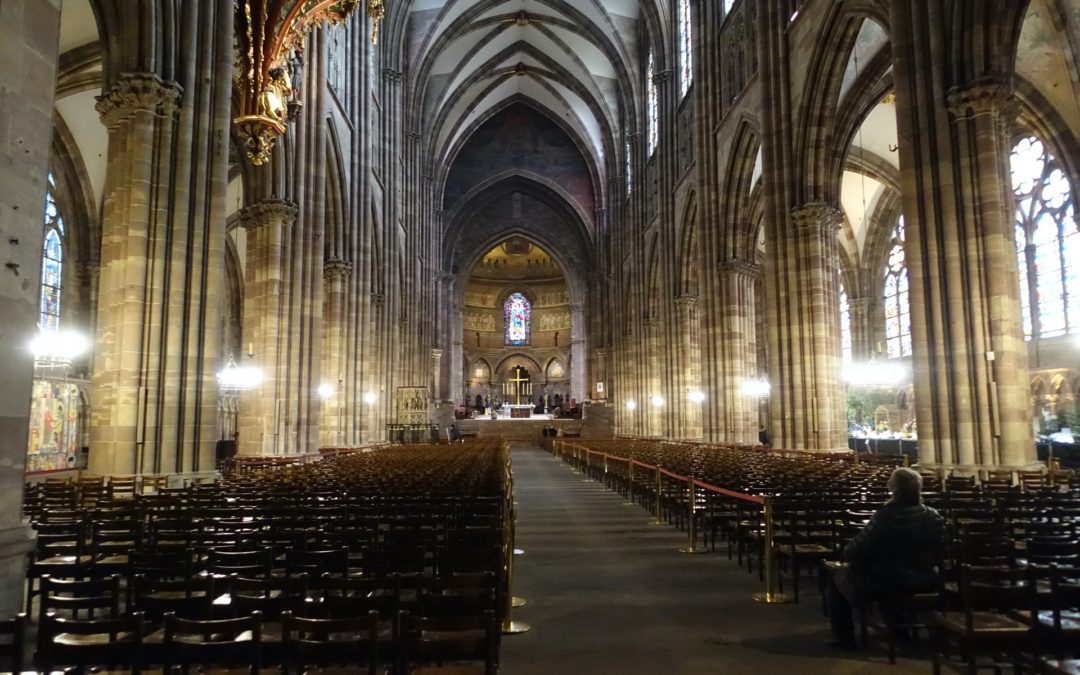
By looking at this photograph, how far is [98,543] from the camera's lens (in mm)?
6824

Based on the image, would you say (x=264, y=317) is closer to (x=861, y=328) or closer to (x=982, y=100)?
(x=982, y=100)

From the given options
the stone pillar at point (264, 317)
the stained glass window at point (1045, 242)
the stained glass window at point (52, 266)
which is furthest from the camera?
the stained glass window at point (52, 266)

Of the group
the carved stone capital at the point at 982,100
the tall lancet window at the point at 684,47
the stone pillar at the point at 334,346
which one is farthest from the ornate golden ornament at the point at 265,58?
the tall lancet window at the point at 684,47

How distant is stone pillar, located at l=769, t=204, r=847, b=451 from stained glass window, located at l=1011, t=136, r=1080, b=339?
30.5ft

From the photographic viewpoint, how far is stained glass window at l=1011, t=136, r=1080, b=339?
2639cm

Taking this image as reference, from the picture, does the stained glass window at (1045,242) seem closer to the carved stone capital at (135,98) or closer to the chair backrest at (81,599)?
the carved stone capital at (135,98)

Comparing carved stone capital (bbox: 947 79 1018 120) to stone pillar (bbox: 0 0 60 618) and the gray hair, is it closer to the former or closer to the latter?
the gray hair

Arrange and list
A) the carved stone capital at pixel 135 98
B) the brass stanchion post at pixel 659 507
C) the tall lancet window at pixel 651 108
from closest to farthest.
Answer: the brass stanchion post at pixel 659 507
the carved stone capital at pixel 135 98
the tall lancet window at pixel 651 108

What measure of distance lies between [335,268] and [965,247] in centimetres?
1989

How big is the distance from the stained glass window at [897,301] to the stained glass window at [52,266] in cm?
3779

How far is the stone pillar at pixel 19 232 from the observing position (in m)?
5.53

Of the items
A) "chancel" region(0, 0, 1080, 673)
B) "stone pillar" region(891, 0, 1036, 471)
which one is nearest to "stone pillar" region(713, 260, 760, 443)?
"chancel" region(0, 0, 1080, 673)

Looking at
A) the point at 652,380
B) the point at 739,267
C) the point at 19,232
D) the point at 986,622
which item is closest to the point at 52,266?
the point at 739,267

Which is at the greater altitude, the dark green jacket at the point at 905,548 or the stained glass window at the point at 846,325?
the stained glass window at the point at 846,325
